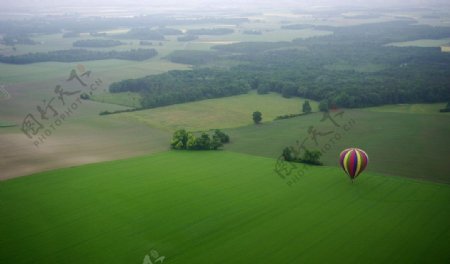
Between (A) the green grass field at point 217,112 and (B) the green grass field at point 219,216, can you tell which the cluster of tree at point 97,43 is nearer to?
(A) the green grass field at point 217,112

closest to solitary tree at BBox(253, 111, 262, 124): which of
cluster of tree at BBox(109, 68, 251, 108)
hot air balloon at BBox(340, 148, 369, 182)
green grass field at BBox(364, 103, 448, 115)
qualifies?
cluster of tree at BBox(109, 68, 251, 108)

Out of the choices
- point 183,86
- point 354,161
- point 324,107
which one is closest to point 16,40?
point 183,86

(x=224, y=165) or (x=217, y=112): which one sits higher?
(x=217, y=112)

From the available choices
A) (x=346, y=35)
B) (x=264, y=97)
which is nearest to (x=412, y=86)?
(x=264, y=97)

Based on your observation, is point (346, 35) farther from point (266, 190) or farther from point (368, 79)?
point (266, 190)

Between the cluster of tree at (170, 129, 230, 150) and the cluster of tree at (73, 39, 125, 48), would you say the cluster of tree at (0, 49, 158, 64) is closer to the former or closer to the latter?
the cluster of tree at (73, 39, 125, 48)

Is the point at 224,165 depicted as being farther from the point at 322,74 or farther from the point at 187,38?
the point at 187,38

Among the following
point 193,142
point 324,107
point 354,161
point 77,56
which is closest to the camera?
point 354,161
